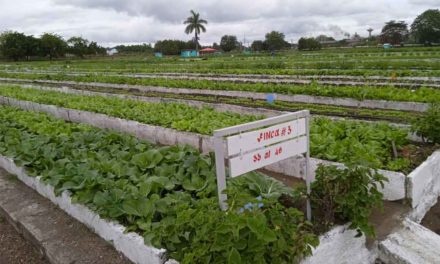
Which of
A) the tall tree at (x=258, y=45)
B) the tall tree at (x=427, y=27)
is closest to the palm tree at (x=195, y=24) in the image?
the tall tree at (x=258, y=45)

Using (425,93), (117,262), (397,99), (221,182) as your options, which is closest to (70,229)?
(117,262)

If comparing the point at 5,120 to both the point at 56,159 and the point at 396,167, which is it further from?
the point at 396,167

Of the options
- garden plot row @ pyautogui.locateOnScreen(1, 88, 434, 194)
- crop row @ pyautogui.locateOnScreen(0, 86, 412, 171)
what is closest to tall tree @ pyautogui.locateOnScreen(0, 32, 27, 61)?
garden plot row @ pyautogui.locateOnScreen(1, 88, 434, 194)

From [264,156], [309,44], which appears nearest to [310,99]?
[264,156]

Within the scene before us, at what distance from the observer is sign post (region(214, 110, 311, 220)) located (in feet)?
8.54

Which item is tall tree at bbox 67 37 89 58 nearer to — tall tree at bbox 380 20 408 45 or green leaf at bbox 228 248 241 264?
tall tree at bbox 380 20 408 45

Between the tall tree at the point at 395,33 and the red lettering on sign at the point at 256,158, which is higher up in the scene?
the tall tree at the point at 395,33

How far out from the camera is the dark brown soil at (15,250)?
3557 millimetres

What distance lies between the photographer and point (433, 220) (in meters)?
4.02

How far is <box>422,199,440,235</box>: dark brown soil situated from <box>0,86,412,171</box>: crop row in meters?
0.54

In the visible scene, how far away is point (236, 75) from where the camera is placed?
62.4ft

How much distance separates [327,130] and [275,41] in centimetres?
6948

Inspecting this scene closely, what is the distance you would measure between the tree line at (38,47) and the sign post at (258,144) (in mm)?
72642

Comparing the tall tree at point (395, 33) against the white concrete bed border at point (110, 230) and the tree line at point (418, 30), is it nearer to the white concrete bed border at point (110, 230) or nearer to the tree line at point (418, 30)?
the tree line at point (418, 30)
